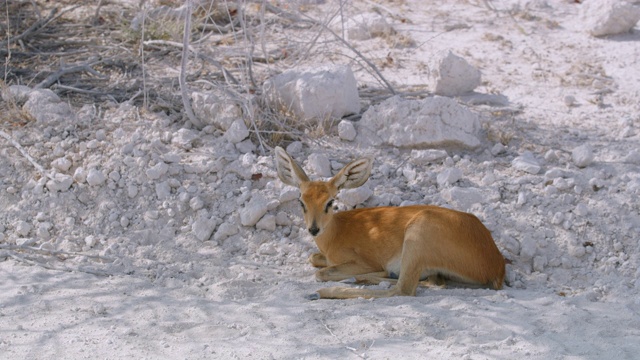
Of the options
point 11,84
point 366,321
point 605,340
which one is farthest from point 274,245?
point 11,84

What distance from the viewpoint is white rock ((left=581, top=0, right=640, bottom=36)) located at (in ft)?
31.0

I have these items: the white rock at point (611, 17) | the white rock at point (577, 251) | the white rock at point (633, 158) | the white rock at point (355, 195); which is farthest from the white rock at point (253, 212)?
the white rock at point (611, 17)

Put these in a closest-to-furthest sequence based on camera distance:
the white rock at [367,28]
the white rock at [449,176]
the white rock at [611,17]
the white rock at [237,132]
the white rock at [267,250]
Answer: the white rock at [267,250] → the white rock at [449,176] → the white rock at [237,132] → the white rock at [611,17] → the white rock at [367,28]

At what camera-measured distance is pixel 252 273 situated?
6.66 meters

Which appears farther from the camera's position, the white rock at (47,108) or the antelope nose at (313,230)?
the white rock at (47,108)

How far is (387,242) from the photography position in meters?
6.73

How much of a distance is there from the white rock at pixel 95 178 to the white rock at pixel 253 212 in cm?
129

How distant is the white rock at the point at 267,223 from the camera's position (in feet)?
23.5

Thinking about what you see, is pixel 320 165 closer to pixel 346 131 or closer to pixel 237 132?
pixel 346 131

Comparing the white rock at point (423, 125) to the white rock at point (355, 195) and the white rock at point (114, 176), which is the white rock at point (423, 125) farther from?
the white rock at point (114, 176)

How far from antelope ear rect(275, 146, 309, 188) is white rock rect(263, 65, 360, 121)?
1126 millimetres

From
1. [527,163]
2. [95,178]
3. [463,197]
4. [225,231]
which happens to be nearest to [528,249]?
[463,197]

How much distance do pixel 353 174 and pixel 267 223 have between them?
34.0 inches

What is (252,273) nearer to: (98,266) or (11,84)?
(98,266)
